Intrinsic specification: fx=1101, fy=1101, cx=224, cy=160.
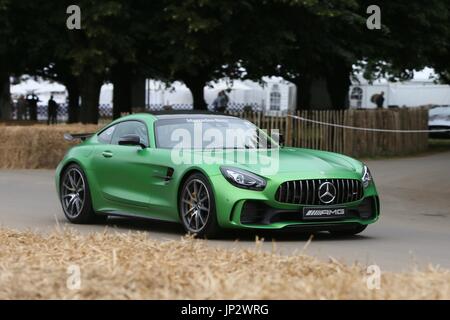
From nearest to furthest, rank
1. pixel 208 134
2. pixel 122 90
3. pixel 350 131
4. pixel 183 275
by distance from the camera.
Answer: pixel 183 275 < pixel 208 134 < pixel 350 131 < pixel 122 90

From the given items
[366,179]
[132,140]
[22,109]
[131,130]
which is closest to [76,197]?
[131,130]

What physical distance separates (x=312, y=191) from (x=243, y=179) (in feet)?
2.58

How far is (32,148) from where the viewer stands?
2483cm

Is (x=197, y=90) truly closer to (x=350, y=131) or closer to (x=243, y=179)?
(x=350, y=131)

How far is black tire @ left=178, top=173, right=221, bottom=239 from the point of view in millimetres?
11938

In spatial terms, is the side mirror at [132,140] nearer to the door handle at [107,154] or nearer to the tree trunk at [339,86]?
the door handle at [107,154]

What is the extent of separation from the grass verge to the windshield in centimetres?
394

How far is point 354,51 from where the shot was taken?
34.6 m

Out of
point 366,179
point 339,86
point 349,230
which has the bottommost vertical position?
point 349,230

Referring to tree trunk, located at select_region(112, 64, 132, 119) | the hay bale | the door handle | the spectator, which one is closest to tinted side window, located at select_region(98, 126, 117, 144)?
the door handle

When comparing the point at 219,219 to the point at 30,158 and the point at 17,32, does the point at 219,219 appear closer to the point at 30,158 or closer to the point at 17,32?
the point at 30,158

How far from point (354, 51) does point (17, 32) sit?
34.9 feet

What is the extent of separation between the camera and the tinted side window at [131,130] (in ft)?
44.3
